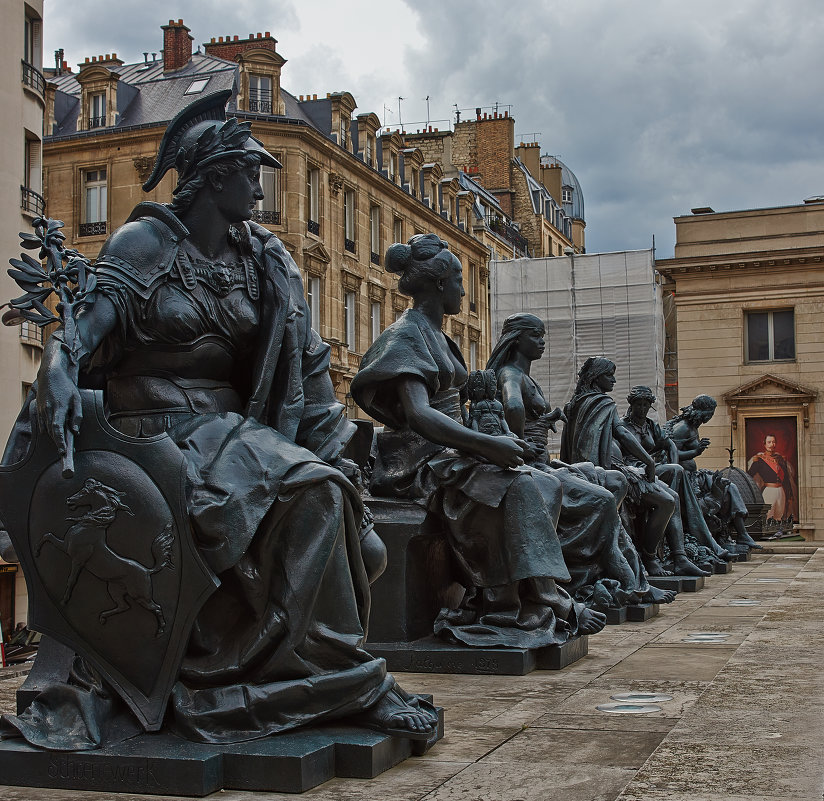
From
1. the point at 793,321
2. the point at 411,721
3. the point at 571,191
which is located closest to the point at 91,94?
the point at 793,321

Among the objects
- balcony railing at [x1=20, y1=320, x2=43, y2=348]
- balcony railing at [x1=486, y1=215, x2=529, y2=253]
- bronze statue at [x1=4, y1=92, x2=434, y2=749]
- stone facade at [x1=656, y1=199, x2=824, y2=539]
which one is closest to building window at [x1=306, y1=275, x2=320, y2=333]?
stone facade at [x1=656, y1=199, x2=824, y2=539]

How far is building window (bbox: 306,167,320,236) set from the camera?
34.4 meters

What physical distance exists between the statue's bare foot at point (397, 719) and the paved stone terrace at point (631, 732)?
10 cm

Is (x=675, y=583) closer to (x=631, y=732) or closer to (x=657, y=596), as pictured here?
(x=657, y=596)

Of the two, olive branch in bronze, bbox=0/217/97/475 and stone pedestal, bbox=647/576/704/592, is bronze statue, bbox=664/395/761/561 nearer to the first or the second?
stone pedestal, bbox=647/576/704/592

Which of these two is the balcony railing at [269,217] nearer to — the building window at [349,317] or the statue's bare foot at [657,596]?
the building window at [349,317]

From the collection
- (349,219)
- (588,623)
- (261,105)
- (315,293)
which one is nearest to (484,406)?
(588,623)

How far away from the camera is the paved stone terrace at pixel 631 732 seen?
11.2ft

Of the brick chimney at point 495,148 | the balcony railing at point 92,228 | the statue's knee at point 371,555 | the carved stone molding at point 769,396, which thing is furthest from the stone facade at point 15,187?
the brick chimney at point 495,148

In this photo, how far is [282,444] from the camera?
3.87m

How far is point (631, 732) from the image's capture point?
4254 mm

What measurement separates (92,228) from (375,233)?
30.9 feet

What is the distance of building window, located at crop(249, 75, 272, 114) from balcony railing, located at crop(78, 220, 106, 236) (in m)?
4.99

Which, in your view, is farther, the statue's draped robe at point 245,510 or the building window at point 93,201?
the building window at point 93,201
